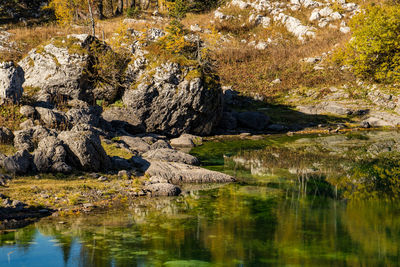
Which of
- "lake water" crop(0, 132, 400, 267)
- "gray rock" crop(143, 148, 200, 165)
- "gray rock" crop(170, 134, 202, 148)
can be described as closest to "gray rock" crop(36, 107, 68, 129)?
"gray rock" crop(143, 148, 200, 165)

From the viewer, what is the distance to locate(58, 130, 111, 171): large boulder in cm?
1444

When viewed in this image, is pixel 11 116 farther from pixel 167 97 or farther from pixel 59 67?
pixel 167 97

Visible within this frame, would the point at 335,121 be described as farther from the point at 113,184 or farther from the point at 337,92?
the point at 113,184

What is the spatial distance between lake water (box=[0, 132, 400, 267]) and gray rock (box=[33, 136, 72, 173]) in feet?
12.8

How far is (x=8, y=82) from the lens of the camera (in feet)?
65.6

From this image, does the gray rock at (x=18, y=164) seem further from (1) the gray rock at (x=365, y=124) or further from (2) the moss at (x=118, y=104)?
(1) the gray rock at (x=365, y=124)

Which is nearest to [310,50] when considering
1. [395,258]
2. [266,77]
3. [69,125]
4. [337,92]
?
[266,77]

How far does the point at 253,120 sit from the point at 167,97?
903cm

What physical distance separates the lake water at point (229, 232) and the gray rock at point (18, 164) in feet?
13.2

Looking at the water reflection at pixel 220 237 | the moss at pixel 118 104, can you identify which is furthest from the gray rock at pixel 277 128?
the water reflection at pixel 220 237

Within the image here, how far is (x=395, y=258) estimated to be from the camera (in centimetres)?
770

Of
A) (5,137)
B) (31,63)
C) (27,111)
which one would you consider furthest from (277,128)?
(5,137)

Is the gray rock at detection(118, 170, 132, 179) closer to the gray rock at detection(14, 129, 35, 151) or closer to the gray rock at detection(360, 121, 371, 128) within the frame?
the gray rock at detection(14, 129, 35, 151)

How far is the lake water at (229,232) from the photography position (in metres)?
7.78
